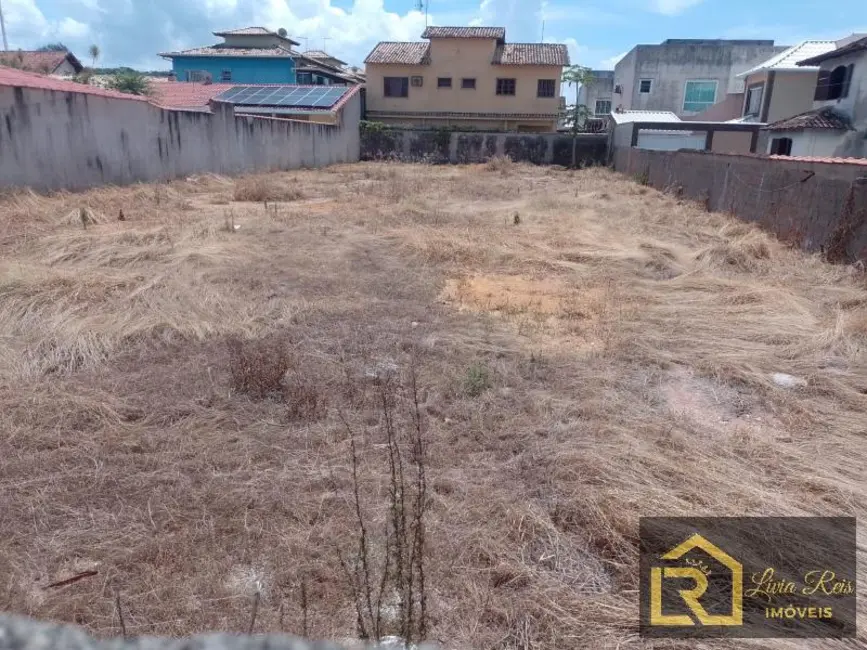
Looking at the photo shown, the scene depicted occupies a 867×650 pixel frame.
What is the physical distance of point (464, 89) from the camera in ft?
103

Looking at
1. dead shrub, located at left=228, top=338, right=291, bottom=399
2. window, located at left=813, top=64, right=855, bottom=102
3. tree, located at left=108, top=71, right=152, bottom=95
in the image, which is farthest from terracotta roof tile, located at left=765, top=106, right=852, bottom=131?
tree, located at left=108, top=71, right=152, bottom=95

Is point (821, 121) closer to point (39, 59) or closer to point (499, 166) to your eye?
point (499, 166)

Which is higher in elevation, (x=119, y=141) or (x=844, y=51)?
(x=844, y=51)

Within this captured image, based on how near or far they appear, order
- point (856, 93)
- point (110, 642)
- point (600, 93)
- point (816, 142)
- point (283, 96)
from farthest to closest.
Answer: point (600, 93), point (283, 96), point (816, 142), point (856, 93), point (110, 642)

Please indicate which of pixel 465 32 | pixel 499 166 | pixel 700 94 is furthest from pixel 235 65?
pixel 700 94

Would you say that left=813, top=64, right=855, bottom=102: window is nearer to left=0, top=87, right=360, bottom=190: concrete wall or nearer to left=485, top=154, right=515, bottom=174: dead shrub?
left=485, top=154, right=515, bottom=174: dead shrub

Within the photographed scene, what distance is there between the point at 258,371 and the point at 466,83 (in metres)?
30.9

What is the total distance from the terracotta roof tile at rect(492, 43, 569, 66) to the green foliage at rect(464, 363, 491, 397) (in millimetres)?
29979

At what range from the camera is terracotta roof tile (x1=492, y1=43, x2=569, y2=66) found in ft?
99.6

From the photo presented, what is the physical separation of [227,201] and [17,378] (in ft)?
29.7

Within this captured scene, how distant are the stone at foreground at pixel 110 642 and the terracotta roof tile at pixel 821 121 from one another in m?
23.0

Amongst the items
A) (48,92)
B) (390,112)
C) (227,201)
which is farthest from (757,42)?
(48,92)

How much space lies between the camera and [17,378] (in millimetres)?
3717

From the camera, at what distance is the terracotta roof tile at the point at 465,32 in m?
30.6
